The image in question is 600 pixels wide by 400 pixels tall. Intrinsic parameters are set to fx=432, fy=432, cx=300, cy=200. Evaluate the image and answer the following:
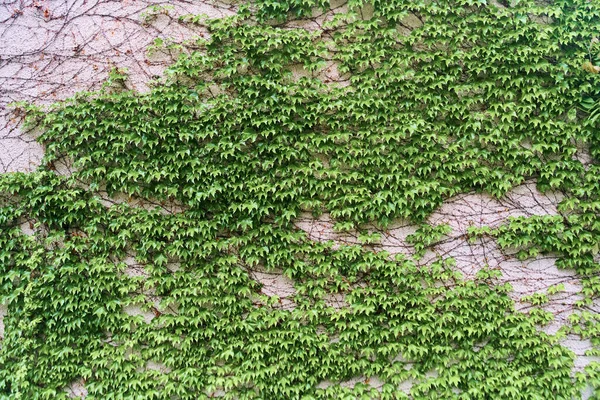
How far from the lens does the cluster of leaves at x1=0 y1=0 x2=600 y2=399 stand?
3.84 m

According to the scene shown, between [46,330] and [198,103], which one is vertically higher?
[198,103]

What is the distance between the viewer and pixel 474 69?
13.3 ft

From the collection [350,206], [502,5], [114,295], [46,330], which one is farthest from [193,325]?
[502,5]

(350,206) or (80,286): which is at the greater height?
(350,206)

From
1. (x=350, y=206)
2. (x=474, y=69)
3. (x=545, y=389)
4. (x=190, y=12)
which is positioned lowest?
(x=545, y=389)

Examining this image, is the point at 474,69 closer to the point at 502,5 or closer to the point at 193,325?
the point at 502,5

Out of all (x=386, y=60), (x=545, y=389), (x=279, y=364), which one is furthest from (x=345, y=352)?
Answer: (x=386, y=60)

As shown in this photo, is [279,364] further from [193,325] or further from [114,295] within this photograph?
[114,295]

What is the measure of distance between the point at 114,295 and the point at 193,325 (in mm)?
783

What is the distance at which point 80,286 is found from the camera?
390cm

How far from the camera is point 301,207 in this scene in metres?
4.05

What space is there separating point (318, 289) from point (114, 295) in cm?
186

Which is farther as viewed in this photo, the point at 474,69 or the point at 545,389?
the point at 474,69

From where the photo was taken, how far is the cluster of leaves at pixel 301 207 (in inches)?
151
